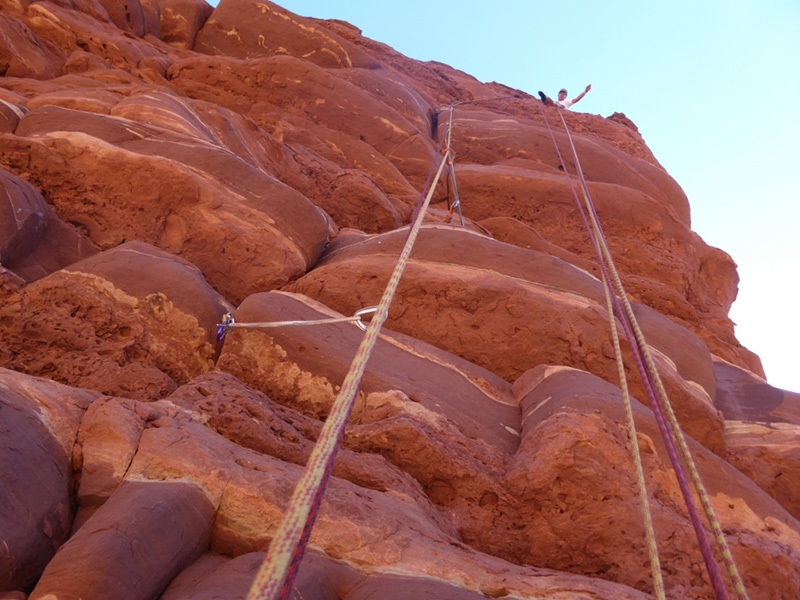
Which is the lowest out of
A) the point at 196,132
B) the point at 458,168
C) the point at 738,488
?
the point at 738,488

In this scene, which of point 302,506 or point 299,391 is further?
point 299,391

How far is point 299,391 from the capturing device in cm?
524

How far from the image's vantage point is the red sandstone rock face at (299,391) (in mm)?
2750

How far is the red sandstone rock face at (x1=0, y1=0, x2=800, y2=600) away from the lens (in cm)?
275

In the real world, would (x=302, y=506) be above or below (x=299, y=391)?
above

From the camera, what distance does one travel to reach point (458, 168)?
14.3 m

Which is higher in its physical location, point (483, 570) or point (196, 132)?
point (196, 132)

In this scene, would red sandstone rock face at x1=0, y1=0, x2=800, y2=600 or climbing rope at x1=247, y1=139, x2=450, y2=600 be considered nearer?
climbing rope at x1=247, y1=139, x2=450, y2=600

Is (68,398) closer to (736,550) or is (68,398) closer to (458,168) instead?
(736,550)

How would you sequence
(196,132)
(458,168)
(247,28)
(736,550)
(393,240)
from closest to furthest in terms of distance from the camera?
1. (736,550)
2. (393,240)
3. (196,132)
4. (458,168)
5. (247,28)

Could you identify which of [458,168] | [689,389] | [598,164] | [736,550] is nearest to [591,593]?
[736,550]

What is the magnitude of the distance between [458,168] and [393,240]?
23.5 ft

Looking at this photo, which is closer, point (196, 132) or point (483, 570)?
point (483, 570)

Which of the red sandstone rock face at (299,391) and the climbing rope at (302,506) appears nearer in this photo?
the climbing rope at (302,506)
